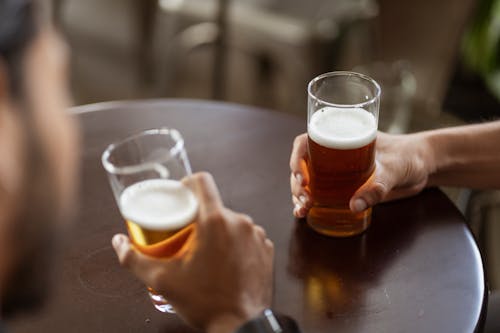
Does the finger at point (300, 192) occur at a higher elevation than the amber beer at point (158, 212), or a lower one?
lower

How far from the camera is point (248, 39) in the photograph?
2.58m

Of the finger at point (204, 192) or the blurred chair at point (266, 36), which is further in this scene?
the blurred chair at point (266, 36)

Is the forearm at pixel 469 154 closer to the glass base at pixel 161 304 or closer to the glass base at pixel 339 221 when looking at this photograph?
the glass base at pixel 339 221

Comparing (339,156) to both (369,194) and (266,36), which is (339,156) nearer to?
(369,194)

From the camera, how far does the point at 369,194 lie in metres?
1.12

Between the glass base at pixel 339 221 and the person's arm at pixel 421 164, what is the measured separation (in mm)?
25

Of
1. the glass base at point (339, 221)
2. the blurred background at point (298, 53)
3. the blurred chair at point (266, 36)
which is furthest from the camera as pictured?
the blurred chair at point (266, 36)

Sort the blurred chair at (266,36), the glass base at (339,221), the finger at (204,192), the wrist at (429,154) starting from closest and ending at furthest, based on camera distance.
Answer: the finger at (204,192) < the glass base at (339,221) < the wrist at (429,154) < the blurred chair at (266,36)

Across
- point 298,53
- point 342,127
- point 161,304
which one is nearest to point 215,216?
point 161,304

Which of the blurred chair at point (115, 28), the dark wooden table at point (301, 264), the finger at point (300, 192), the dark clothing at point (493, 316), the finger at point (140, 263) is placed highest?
the finger at point (140, 263)

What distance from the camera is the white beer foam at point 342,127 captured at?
1.10 m

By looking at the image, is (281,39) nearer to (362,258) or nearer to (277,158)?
(277,158)

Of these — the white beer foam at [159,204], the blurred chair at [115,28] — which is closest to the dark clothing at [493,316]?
the white beer foam at [159,204]

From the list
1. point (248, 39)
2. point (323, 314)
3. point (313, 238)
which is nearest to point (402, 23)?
point (248, 39)
